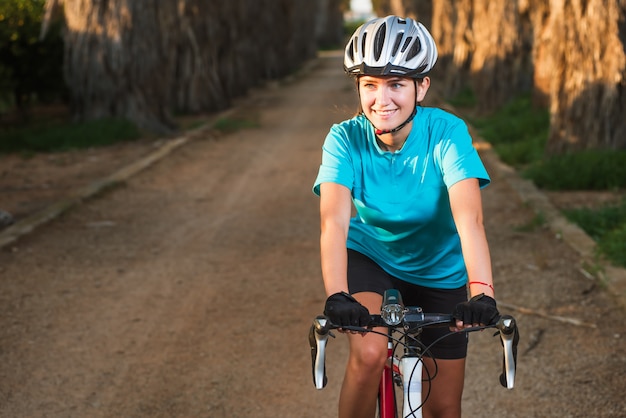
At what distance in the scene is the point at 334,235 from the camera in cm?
342

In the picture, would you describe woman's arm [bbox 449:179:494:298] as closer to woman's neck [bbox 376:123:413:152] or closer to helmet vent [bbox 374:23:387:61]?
woman's neck [bbox 376:123:413:152]

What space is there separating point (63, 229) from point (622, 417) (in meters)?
6.31

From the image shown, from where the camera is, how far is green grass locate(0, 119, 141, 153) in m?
16.0

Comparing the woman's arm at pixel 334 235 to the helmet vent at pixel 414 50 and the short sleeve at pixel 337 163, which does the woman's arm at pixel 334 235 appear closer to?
the short sleeve at pixel 337 163

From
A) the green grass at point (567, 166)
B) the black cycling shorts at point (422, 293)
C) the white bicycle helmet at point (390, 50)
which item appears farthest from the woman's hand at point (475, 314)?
the green grass at point (567, 166)

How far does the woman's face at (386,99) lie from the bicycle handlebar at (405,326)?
2.49 ft

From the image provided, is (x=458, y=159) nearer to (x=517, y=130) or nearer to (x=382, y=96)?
(x=382, y=96)

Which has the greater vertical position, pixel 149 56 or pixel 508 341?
pixel 508 341

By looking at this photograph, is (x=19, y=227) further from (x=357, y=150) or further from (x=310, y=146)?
(x=310, y=146)

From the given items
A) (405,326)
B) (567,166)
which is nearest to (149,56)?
(567,166)

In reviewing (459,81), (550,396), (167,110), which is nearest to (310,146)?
(167,110)

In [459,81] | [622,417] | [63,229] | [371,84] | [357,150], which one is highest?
[371,84]

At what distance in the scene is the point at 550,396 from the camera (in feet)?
17.7

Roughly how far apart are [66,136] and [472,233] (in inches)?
554
